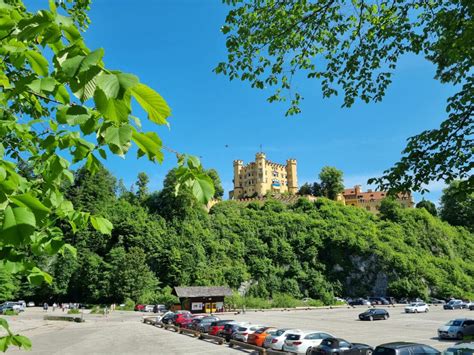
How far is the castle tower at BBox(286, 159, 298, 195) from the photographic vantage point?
414ft

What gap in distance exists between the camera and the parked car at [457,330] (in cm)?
2431

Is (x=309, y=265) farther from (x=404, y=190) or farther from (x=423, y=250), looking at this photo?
(x=404, y=190)

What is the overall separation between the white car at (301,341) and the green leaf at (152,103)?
64.6 ft

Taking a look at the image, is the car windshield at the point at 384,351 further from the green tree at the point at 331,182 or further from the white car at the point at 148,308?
the green tree at the point at 331,182

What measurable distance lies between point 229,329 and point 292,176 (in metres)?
104

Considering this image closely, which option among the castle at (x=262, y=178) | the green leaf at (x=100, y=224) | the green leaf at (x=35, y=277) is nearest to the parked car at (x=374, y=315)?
the green leaf at (x=35, y=277)

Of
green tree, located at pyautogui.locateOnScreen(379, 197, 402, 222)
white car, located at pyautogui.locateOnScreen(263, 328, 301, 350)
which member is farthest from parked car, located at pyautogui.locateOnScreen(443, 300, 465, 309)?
white car, located at pyautogui.locateOnScreen(263, 328, 301, 350)

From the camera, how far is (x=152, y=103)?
5.93ft

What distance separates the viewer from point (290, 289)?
68562mm

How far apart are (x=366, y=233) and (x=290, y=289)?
70.5ft

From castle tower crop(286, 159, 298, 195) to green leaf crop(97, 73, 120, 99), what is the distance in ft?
410

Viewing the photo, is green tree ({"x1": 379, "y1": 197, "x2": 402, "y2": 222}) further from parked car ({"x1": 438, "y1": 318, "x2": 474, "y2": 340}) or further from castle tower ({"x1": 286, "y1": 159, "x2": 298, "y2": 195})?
parked car ({"x1": 438, "y1": 318, "x2": 474, "y2": 340})

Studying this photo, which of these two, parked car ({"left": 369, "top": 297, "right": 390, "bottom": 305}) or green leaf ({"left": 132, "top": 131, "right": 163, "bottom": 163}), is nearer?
green leaf ({"left": 132, "top": 131, "right": 163, "bottom": 163})

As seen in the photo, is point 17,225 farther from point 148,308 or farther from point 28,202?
point 148,308
